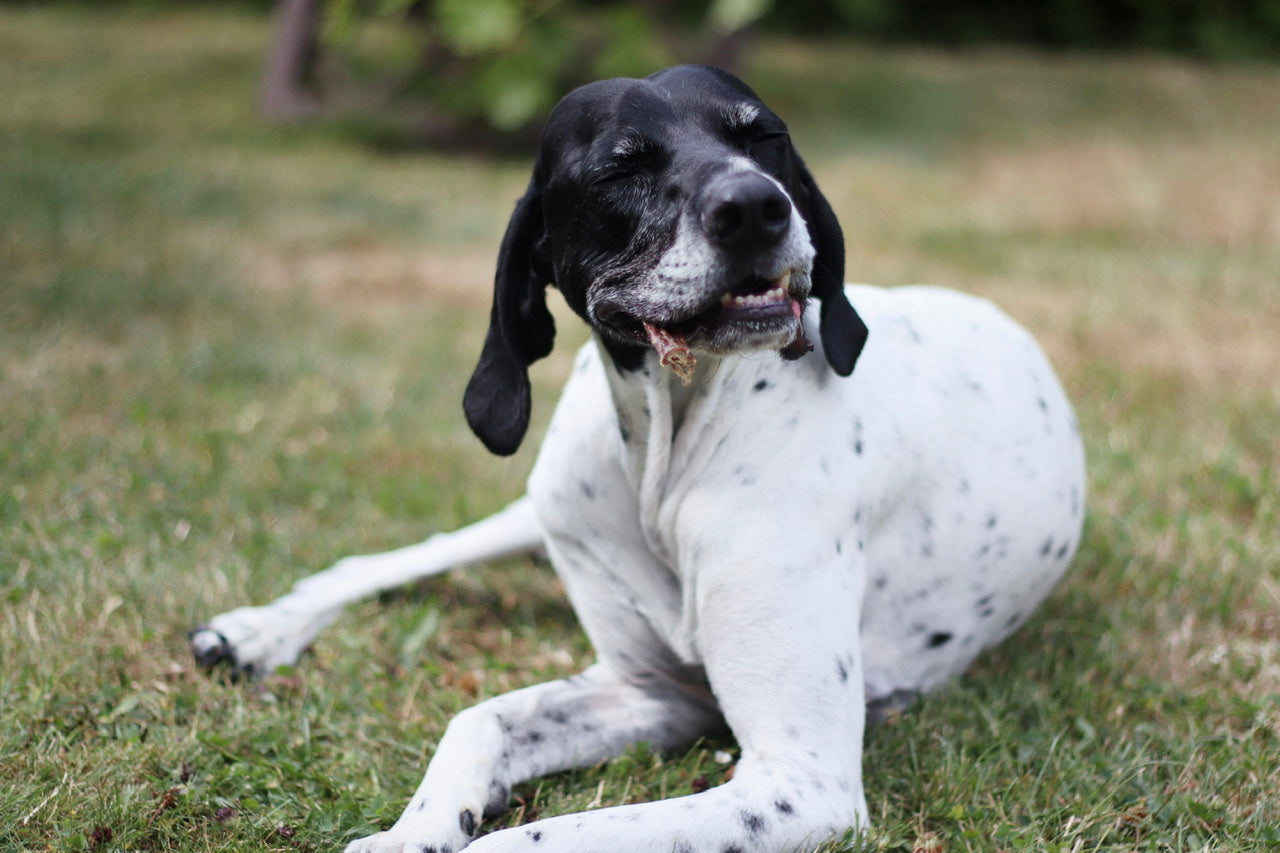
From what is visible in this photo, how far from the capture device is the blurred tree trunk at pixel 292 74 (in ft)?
32.3

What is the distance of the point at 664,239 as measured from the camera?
2.30 m

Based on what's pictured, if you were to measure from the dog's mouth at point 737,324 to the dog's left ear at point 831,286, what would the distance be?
0.91ft

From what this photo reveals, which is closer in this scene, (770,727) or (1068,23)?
(770,727)

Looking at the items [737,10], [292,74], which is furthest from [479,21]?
[292,74]

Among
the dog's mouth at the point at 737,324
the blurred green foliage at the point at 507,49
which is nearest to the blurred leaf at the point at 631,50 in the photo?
the blurred green foliage at the point at 507,49

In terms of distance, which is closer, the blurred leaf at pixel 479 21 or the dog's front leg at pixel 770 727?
the dog's front leg at pixel 770 727

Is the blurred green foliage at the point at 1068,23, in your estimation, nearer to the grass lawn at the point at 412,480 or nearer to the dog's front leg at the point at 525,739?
the grass lawn at the point at 412,480

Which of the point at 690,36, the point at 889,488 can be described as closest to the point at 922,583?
the point at 889,488

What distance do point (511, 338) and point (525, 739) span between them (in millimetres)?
858

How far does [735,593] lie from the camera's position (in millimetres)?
2471

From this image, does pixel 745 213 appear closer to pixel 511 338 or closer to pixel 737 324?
pixel 737 324

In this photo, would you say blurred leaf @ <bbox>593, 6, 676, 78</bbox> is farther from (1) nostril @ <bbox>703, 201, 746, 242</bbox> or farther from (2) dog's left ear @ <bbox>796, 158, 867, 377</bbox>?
(1) nostril @ <bbox>703, 201, 746, 242</bbox>

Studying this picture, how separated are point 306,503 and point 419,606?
825mm

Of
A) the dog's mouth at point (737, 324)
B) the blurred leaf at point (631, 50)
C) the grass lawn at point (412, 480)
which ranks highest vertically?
the dog's mouth at point (737, 324)
